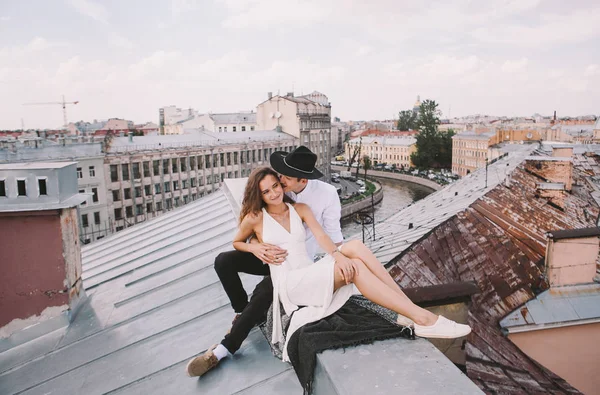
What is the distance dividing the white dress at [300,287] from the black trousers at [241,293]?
0.54 ft

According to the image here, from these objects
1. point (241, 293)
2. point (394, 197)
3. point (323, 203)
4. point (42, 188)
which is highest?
point (42, 188)

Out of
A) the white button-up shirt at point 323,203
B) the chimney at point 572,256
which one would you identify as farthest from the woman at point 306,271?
the chimney at point 572,256

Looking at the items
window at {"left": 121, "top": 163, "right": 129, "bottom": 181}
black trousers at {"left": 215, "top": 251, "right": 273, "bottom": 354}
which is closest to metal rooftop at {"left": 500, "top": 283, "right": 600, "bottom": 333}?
black trousers at {"left": 215, "top": 251, "right": 273, "bottom": 354}

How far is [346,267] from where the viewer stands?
8.30 ft

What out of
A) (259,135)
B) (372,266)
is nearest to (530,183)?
(372,266)

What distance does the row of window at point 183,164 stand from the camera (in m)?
26.2

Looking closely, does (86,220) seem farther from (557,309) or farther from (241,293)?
(241,293)

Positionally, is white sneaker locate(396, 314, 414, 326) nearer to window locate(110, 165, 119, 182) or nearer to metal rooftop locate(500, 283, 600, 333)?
metal rooftop locate(500, 283, 600, 333)

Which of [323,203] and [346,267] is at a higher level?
[323,203]

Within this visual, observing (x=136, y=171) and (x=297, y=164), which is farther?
(x=136, y=171)

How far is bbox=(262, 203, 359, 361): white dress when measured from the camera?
8.55 ft

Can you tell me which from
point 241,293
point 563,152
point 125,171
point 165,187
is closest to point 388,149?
point 165,187

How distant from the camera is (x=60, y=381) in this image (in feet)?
10.4

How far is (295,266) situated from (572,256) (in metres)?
5.73
